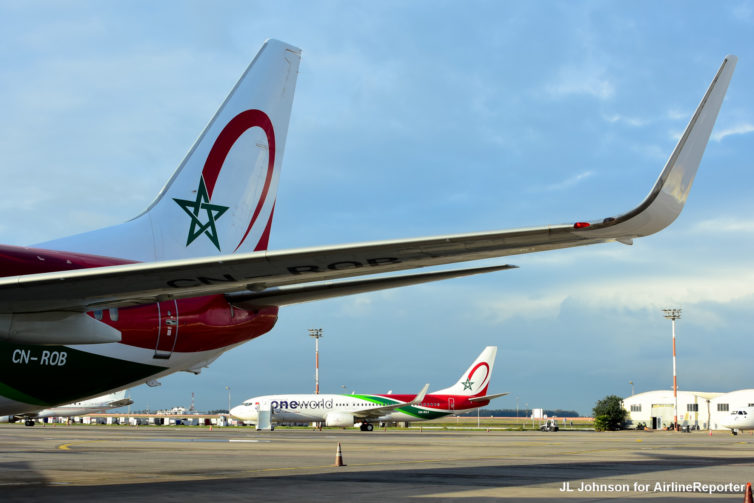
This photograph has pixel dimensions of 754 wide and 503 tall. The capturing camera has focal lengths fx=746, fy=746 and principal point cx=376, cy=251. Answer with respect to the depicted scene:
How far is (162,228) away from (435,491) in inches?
315

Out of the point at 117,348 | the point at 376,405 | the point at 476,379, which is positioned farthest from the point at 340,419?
the point at 117,348

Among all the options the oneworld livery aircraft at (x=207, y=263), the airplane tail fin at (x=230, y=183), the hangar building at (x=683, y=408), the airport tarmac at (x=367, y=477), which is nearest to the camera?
the oneworld livery aircraft at (x=207, y=263)

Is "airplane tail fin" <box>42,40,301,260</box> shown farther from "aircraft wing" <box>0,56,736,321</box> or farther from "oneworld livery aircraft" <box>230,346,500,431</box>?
"oneworld livery aircraft" <box>230,346,500,431</box>

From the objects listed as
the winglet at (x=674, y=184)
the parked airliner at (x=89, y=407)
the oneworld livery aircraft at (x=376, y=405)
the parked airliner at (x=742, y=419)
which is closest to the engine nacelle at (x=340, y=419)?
the oneworld livery aircraft at (x=376, y=405)

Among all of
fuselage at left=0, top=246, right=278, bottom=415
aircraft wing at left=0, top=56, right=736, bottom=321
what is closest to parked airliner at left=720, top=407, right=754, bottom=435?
fuselage at left=0, top=246, right=278, bottom=415

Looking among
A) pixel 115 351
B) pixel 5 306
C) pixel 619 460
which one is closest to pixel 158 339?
pixel 115 351

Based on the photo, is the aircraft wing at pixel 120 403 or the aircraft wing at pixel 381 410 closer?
the aircraft wing at pixel 381 410

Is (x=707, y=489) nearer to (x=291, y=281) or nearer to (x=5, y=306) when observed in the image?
(x=291, y=281)

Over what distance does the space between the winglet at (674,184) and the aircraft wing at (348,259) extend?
0.01 metres

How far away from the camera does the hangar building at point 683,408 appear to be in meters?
97.2

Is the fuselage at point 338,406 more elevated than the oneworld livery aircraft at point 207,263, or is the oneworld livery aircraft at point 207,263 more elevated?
the oneworld livery aircraft at point 207,263

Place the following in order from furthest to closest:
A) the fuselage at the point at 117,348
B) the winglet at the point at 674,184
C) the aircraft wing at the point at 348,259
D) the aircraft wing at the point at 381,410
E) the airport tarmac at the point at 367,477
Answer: the aircraft wing at the point at 381,410
the airport tarmac at the point at 367,477
the fuselage at the point at 117,348
the aircraft wing at the point at 348,259
the winglet at the point at 674,184

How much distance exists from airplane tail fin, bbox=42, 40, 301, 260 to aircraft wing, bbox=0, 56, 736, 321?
5.25 m

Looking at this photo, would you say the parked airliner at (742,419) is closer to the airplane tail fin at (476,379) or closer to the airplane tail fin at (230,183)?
the airplane tail fin at (476,379)
